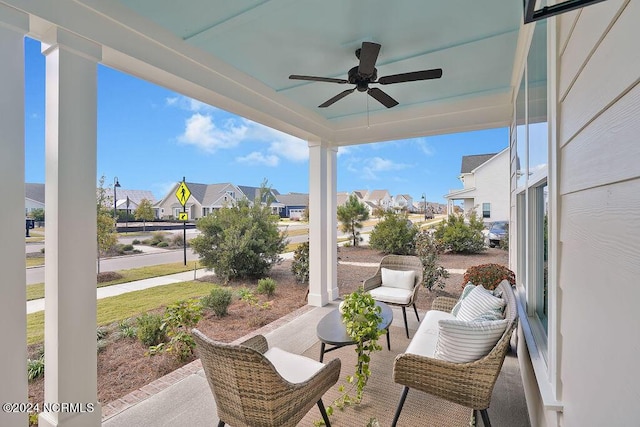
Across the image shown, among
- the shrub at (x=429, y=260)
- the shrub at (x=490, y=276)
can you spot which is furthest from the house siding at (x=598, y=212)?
the shrub at (x=429, y=260)

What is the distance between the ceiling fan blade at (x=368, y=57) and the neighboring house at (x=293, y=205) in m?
4.00

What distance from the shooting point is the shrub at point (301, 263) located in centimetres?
582

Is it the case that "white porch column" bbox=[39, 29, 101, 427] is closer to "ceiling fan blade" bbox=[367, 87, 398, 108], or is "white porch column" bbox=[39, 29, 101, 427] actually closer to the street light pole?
the street light pole

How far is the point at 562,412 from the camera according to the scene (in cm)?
113

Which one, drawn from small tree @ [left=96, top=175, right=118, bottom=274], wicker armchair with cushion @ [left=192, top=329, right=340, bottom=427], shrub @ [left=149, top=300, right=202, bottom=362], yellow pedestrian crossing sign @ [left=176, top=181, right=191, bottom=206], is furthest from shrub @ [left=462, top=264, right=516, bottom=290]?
small tree @ [left=96, top=175, right=118, bottom=274]

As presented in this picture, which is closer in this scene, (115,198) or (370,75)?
(370,75)

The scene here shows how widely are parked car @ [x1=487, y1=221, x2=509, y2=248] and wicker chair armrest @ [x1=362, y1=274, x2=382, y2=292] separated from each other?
9.81ft

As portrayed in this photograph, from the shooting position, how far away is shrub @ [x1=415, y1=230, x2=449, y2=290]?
17.1 feet

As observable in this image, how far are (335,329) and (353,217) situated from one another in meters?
4.98

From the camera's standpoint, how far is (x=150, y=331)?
314 cm

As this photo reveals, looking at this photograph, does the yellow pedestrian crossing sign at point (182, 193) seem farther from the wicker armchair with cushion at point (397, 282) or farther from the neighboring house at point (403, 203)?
the neighboring house at point (403, 203)

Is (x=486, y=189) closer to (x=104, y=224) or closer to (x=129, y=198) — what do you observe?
(x=129, y=198)

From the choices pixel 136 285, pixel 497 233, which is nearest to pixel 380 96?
pixel 136 285

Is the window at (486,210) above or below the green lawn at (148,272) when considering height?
above
